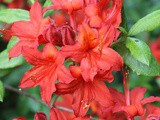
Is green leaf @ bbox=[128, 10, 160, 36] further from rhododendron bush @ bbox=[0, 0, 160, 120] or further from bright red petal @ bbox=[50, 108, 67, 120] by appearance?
bright red petal @ bbox=[50, 108, 67, 120]

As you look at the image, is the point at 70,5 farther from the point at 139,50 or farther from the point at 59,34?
the point at 139,50

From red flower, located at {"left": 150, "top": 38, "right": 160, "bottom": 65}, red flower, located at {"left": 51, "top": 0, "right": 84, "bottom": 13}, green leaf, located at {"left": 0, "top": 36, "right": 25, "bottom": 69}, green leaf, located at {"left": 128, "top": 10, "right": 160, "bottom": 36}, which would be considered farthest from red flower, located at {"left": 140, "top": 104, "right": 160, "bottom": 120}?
red flower, located at {"left": 150, "top": 38, "right": 160, "bottom": 65}

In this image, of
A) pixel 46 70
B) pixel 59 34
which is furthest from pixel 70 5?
pixel 46 70

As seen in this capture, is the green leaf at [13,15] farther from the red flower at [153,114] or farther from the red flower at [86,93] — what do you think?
the red flower at [153,114]

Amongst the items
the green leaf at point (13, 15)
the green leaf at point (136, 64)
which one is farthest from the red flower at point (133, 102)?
the green leaf at point (13, 15)

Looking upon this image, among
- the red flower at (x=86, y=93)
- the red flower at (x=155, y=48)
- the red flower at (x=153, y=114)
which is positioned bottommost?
the red flower at (x=155, y=48)

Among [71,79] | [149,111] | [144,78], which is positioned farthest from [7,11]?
[144,78]
